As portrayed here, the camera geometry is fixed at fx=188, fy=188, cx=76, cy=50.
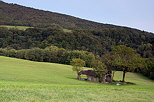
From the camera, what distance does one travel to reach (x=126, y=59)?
54.8 meters

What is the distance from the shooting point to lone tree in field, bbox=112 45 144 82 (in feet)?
173

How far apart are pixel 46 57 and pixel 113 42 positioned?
260 feet

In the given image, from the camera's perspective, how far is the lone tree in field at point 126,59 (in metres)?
52.8

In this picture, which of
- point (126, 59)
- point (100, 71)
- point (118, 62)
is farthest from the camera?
point (126, 59)

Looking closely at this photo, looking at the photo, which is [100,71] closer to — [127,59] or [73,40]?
[127,59]

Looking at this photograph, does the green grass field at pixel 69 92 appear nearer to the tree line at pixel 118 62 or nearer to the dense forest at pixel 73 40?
the tree line at pixel 118 62

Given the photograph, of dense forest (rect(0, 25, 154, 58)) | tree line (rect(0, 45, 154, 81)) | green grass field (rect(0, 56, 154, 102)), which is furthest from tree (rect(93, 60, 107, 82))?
dense forest (rect(0, 25, 154, 58))

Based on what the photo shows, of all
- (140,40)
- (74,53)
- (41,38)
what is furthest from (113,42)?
(74,53)

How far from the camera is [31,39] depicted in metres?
139

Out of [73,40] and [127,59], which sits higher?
[73,40]

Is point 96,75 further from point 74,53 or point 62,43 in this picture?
point 62,43

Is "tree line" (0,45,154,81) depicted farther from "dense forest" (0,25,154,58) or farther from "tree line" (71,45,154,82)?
"dense forest" (0,25,154,58)

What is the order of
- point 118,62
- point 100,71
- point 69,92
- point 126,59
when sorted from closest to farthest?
point 69,92 → point 100,71 → point 118,62 → point 126,59

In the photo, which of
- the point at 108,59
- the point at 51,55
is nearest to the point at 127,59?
the point at 108,59
